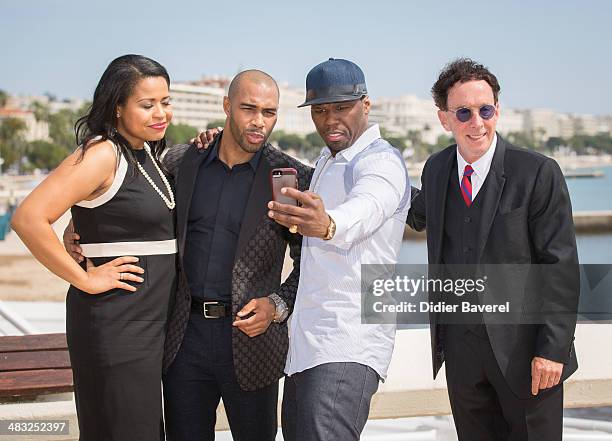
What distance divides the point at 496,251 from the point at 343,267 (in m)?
0.63

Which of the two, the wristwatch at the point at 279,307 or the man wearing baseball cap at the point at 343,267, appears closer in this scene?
the man wearing baseball cap at the point at 343,267

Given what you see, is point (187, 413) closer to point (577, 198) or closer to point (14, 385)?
point (14, 385)

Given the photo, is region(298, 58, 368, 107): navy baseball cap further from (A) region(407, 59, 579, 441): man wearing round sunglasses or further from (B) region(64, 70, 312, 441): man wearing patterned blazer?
(A) region(407, 59, 579, 441): man wearing round sunglasses

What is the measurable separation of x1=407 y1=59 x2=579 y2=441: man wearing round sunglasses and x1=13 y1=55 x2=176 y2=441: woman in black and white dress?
47.2 inches

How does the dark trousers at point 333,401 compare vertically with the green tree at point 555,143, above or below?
above

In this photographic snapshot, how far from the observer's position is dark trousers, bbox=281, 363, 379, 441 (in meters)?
2.80

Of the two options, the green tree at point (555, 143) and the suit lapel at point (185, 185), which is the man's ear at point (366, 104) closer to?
the suit lapel at point (185, 185)

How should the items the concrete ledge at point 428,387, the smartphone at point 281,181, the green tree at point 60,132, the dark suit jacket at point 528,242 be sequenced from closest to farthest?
the smartphone at point 281,181 < the dark suit jacket at point 528,242 < the concrete ledge at point 428,387 < the green tree at point 60,132

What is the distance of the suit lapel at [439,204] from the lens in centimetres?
317

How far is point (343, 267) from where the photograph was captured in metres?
2.91

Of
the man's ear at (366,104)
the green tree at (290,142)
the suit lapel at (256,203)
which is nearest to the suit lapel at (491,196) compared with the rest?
the man's ear at (366,104)

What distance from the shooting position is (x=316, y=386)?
2838mm

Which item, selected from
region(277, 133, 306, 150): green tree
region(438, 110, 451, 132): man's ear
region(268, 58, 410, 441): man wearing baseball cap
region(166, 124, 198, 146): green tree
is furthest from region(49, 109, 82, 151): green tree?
region(268, 58, 410, 441): man wearing baseball cap

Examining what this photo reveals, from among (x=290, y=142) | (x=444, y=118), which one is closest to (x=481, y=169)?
(x=444, y=118)
